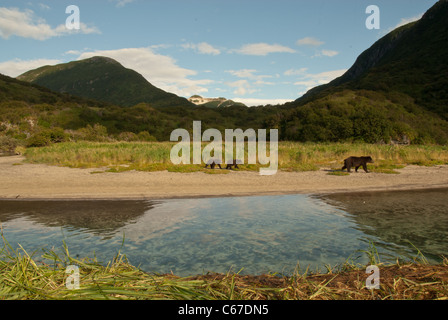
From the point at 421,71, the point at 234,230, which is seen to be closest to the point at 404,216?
the point at 234,230

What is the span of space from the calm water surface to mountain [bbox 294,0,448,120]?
66684mm

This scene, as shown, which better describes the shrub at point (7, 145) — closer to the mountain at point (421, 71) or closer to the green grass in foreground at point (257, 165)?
the green grass in foreground at point (257, 165)

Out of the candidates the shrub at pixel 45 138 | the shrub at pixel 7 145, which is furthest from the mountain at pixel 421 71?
the shrub at pixel 7 145

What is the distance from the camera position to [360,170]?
70.8 feet

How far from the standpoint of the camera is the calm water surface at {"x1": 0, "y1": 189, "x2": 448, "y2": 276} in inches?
269

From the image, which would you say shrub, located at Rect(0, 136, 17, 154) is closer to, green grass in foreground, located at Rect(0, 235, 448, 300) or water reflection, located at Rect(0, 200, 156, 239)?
water reflection, located at Rect(0, 200, 156, 239)

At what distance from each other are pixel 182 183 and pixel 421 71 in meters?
92.8

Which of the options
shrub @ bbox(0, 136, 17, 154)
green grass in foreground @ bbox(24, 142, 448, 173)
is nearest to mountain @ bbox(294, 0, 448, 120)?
green grass in foreground @ bbox(24, 142, 448, 173)

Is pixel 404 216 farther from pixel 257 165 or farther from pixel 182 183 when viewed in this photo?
pixel 257 165

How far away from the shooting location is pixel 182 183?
16.5m

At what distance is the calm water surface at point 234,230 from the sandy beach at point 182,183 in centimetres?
118
